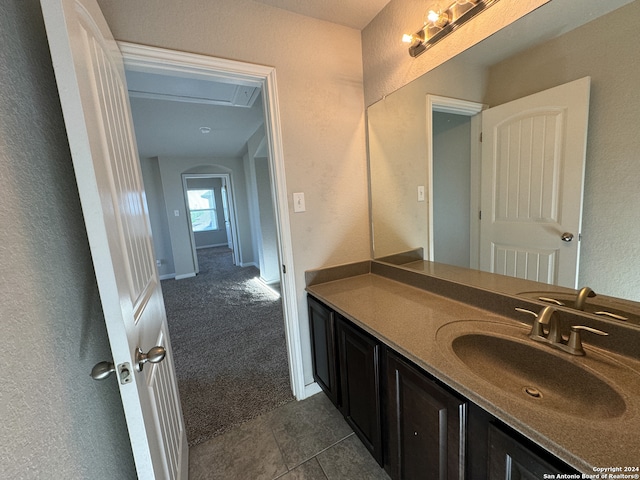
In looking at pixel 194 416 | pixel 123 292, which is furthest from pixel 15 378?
pixel 194 416

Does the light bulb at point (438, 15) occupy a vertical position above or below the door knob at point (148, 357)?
above

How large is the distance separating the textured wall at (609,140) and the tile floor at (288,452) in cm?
134

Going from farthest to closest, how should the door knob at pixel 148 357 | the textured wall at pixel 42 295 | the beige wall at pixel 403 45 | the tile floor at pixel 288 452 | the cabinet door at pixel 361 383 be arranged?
the tile floor at pixel 288 452 < the cabinet door at pixel 361 383 < the beige wall at pixel 403 45 < the door knob at pixel 148 357 < the textured wall at pixel 42 295

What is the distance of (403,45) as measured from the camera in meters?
1.51

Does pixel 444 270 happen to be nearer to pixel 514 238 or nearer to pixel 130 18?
pixel 514 238

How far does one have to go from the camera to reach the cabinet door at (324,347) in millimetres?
1558

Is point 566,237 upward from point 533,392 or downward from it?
upward

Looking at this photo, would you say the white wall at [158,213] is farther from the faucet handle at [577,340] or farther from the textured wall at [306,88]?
the faucet handle at [577,340]

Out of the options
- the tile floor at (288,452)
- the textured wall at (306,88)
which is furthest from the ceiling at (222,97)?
the tile floor at (288,452)

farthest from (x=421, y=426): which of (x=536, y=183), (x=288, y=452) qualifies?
(x=536, y=183)

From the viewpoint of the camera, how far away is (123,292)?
2.26 ft

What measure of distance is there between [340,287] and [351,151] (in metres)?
0.94

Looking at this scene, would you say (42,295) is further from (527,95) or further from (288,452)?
(527,95)

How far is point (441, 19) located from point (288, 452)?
2.35 metres
